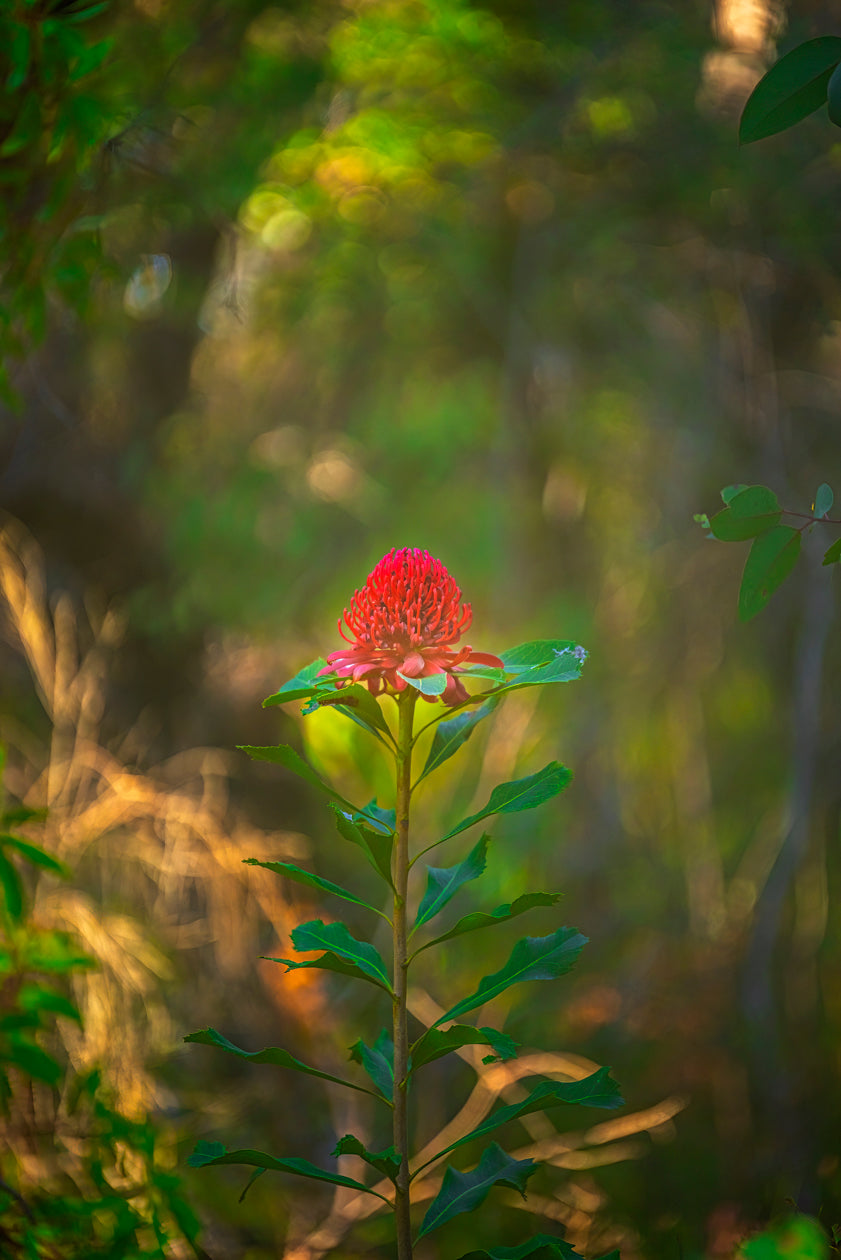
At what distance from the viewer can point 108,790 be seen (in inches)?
68.8

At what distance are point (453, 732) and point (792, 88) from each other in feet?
1.47

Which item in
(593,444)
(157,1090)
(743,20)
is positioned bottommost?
(157,1090)

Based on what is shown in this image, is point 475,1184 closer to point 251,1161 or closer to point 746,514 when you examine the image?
point 251,1161

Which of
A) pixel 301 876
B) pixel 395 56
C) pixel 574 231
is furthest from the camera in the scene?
pixel 574 231

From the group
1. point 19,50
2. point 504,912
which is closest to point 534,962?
point 504,912

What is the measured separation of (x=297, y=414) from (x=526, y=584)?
0.94 m

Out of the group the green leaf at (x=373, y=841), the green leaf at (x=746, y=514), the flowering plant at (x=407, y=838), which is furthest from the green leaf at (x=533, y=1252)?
the green leaf at (x=746, y=514)

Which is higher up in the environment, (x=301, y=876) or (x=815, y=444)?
(x=301, y=876)

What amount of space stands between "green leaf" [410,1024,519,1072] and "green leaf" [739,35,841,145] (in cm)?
54

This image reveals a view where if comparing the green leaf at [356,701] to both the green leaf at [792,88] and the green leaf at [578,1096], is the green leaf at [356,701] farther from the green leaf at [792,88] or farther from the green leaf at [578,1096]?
the green leaf at [792,88]

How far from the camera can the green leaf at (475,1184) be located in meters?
0.53

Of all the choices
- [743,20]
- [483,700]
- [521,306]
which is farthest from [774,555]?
[521,306]

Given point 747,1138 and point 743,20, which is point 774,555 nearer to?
point 743,20

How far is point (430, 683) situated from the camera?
0.47 meters
